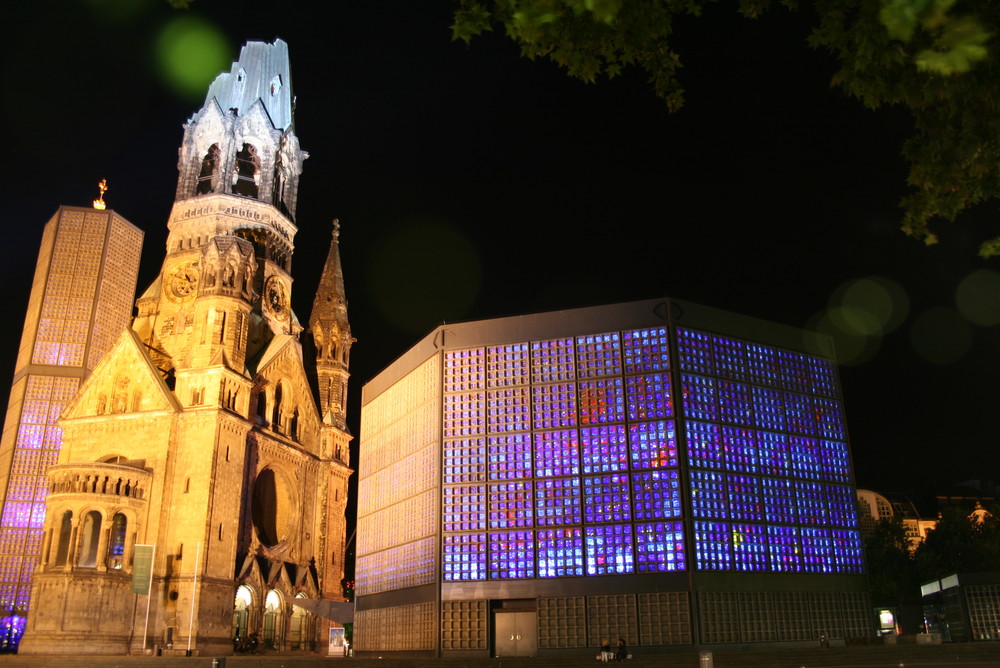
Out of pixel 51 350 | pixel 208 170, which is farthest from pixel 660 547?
pixel 51 350

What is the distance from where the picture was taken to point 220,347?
49375 millimetres

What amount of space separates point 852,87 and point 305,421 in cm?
5262

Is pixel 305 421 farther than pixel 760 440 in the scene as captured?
Yes

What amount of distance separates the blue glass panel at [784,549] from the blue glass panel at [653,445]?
596 centimetres

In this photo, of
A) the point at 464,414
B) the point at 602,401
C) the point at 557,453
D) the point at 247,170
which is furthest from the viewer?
the point at 247,170

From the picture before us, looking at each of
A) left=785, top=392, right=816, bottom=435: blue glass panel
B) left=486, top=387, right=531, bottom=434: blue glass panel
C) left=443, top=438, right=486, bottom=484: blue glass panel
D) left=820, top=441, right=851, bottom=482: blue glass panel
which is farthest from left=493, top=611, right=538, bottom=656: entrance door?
left=820, top=441, right=851, bottom=482: blue glass panel

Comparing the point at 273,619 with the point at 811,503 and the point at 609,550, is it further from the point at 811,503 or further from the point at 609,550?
the point at 811,503

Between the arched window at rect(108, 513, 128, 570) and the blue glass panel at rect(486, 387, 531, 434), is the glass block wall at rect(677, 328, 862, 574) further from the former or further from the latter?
the arched window at rect(108, 513, 128, 570)

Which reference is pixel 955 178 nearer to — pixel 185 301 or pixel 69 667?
pixel 69 667

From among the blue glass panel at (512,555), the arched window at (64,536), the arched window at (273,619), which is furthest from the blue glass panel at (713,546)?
the arched window at (64,536)

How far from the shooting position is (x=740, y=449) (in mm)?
38219

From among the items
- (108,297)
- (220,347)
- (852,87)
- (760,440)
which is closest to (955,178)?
(852,87)

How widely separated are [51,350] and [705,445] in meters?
49.5

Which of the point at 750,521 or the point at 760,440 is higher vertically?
the point at 760,440
